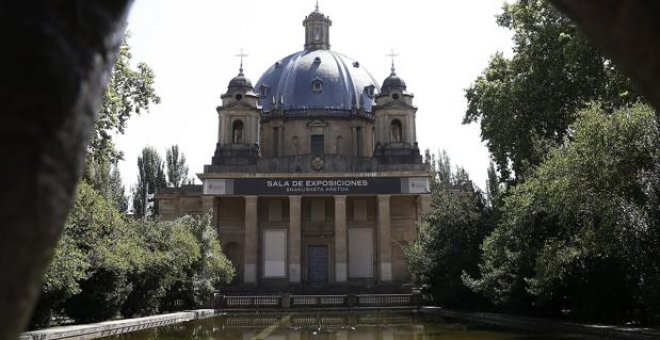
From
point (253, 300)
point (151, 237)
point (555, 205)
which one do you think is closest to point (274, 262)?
point (253, 300)

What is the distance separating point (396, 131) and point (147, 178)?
20870mm

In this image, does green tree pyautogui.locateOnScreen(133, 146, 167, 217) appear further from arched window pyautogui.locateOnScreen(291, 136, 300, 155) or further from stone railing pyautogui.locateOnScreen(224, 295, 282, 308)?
stone railing pyautogui.locateOnScreen(224, 295, 282, 308)

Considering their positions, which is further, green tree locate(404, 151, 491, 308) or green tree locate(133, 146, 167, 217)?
green tree locate(133, 146, 167, 217)

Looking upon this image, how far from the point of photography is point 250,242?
44312 mm

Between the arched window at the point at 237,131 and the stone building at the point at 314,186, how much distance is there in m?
0.11

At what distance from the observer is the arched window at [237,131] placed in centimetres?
4770

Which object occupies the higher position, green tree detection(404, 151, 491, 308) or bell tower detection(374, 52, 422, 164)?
bell tower detection(374, 52, 422, 164)

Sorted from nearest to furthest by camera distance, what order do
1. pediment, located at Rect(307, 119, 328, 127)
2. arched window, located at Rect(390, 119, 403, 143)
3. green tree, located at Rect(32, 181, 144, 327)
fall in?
green tree, located at Rect(32, 181, 144, 327) → arched window, located at Rect(390, 119, 403, 143) → pediment, located at Rect(307, 119, 328, 127)

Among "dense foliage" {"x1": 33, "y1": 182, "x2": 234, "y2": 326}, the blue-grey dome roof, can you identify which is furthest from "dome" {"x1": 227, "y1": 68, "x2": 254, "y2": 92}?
"dense foliage" {"x1": 33, "y1": 182, "x2": 234, "y2": 326}

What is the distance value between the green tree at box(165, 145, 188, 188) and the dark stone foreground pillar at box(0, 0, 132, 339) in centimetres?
5488

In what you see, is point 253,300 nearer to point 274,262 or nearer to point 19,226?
point 274,262

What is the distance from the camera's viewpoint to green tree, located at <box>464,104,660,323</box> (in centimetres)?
1094

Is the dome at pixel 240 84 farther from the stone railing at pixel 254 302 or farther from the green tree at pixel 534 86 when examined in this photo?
the green tree at pixel 534 86

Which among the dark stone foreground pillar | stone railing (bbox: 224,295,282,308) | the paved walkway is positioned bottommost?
the paved walkway
